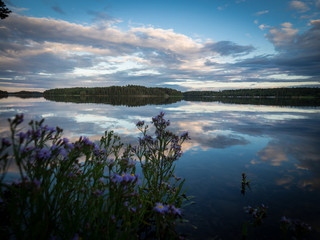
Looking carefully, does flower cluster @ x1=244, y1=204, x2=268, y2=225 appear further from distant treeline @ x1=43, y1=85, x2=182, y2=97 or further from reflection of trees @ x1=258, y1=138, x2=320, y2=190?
distant treeline @ x1=43, y1=85, x2=182, y2=97

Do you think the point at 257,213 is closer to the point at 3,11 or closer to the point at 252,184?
the point at 252,184

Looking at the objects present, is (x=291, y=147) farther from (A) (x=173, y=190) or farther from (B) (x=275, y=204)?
(A) (x=173, y=190)

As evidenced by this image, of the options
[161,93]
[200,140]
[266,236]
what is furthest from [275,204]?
[161,93]

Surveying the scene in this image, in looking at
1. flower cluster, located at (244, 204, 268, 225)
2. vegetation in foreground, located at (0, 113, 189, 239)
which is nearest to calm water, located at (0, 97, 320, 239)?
flower cluster, located at (244, 204, 268, 225)

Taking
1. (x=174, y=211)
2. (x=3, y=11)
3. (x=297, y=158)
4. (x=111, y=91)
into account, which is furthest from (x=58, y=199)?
(x=111, y=91)

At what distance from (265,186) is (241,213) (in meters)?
1.70

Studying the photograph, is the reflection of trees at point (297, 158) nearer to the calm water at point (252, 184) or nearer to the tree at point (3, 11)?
the calm water at point (252, 184)

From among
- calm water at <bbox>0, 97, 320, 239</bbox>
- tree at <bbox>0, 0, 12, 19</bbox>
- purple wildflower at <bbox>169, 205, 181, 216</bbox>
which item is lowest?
calm water at <bbox>0, 97, 320, 239</bbox>

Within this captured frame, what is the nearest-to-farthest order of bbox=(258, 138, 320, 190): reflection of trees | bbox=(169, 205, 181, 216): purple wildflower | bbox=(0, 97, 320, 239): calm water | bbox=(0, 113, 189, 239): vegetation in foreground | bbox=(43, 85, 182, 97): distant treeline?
bbox=(0, 113, 189, 239): vegetation in foreground, bbox=(169, 205, 181, 216): purple wildflower, bbox=(0, 97, 320, 239): calm water, bbox=(258, 138, 320, 190): reflection of trees, bbox=(43, 85, 182, 97): distant treeline

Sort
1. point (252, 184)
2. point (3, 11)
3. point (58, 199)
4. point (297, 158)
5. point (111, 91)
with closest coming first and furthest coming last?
1. point (58, 199)
2. point (252, 184)
3. point (297, 158)
4. point (3, 11)
5. point (111, 91)

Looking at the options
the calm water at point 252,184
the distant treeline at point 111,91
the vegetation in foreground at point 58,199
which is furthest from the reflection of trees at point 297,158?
the distant treeline at point 111,91

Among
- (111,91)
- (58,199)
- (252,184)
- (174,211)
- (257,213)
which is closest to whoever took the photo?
(174,211)

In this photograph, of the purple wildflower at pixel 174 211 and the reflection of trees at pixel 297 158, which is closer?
the purple wildflower at pixel 174 211

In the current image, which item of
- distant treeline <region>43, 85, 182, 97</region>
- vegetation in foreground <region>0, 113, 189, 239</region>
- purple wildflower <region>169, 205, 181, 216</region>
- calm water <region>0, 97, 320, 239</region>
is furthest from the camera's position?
distant treeline <region>43, 85, 182, 97</region>
